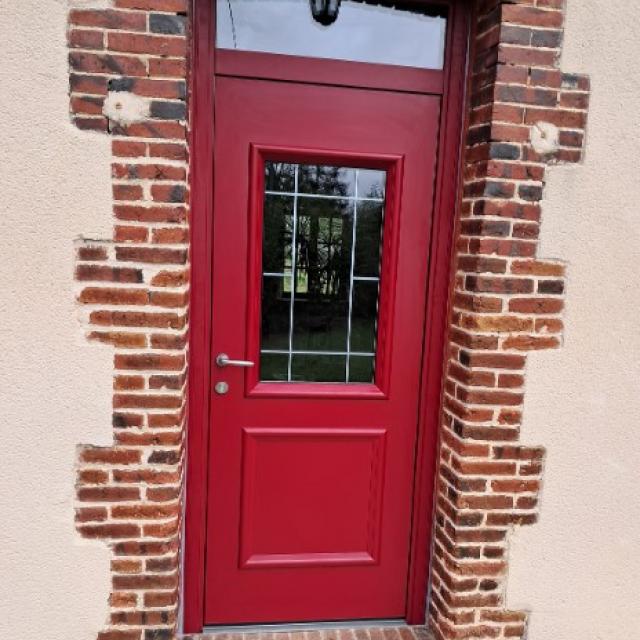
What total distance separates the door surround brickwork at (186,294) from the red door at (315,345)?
0.23 meters

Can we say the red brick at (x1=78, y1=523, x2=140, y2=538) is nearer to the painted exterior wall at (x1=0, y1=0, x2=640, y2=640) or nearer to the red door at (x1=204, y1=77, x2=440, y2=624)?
the painted exterior wall at (x1=0, y1=0, x2=640, y2=640)

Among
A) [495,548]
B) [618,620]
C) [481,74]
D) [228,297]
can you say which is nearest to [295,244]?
[228,297]

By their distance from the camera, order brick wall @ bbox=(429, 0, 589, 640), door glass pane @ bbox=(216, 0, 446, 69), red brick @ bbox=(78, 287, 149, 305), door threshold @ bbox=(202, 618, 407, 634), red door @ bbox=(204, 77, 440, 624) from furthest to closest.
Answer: door threshold @ bbox=(202, 618, 407, 634)
red door @ bbox=(204, 77, 440, 624)
door glass pane @ bbox=(216, 0, 446, 69)
brick wall @ bbox=(429, 0, 589, 640)
red brick @ bbox=(78, 287, 149, 305)

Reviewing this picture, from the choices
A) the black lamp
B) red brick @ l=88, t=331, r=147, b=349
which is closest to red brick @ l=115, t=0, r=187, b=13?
the black lamp

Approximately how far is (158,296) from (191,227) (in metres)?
0.40

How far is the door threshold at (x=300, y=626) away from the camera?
2.88 metres

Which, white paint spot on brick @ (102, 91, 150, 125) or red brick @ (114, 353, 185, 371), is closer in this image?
white paint spot on brick @ (102, 91, 150, 125)

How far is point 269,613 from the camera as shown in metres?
2.91

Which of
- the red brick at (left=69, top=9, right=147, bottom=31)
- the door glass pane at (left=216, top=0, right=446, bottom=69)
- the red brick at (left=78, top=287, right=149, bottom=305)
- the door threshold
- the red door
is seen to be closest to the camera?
the red brick at (left=69, top=9, right=147, bottom=31)

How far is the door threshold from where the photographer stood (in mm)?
2883

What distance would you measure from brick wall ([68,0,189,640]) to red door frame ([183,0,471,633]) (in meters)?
0.19

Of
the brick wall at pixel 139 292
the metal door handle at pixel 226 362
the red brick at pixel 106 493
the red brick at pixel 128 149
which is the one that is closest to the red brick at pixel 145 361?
the brick wall at pixel 139 292

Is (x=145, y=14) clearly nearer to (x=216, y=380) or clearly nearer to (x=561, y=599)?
(x=216, y=380)

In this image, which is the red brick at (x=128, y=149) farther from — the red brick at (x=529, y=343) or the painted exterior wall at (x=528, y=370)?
the red brick at (x=529, y=343)
